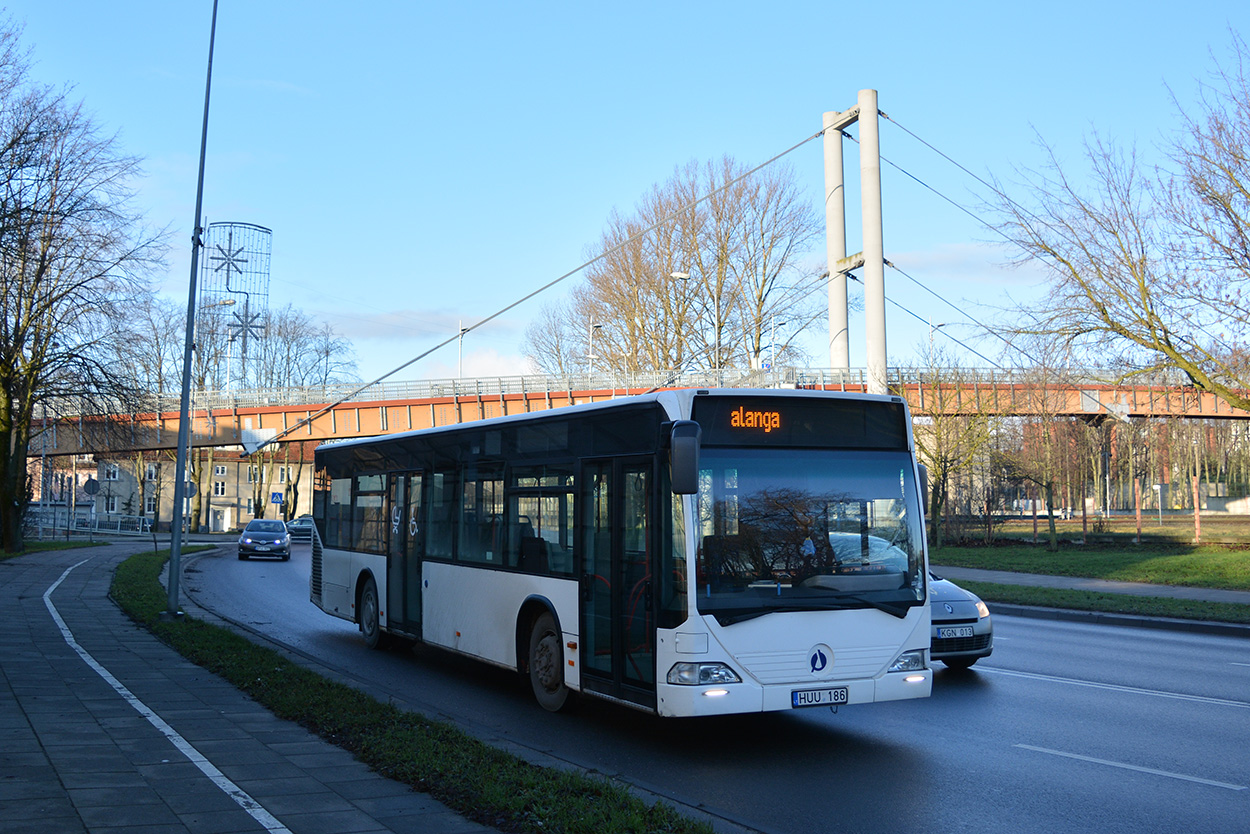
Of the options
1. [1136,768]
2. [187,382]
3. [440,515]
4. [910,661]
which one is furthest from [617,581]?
[187,382]

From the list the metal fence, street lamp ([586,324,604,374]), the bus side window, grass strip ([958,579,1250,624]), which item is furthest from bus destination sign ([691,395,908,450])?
the metal fence

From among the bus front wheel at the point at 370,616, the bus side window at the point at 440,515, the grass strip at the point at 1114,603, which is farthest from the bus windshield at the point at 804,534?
the grass strip at the point at 1114,603

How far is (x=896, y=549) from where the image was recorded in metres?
8.45

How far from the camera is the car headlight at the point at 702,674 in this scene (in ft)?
25.1

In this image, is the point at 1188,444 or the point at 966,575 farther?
the point at 1188,444

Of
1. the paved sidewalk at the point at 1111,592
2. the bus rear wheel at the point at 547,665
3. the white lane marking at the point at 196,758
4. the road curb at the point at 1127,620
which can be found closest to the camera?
the white lane marking at the point at 196,758

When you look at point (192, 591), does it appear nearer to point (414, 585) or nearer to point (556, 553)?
point (414, 585)

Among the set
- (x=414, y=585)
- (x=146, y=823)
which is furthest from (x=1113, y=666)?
(x=146, y=823)

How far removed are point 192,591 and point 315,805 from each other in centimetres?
1938

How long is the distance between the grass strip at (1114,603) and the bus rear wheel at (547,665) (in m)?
12.2

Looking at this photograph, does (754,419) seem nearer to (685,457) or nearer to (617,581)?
(685,457)

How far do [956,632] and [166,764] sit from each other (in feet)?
26.4

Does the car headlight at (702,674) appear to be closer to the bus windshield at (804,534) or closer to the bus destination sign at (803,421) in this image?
the bus windshield at (804,534)

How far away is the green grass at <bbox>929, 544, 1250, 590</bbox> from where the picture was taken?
2558 centimetres
